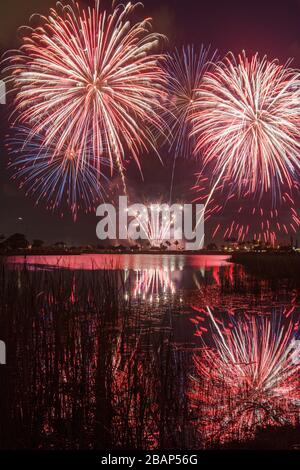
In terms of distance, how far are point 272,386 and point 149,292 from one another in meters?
15.7

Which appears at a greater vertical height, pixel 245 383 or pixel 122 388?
pixel 122 388

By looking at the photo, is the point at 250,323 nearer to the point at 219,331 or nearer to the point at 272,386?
the point at 219,331

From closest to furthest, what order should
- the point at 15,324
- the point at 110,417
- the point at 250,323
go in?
the point at 110,417
the point at 15,324
the point at 250,323

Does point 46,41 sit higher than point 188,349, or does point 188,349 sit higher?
point 46,41

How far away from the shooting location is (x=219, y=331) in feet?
46.1

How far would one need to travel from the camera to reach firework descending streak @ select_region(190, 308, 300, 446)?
22.4ft

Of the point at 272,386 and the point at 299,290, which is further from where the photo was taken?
the point at 299,290

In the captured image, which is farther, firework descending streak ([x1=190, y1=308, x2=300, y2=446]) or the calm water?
firework descending streak ([x1=190, y1=308, x2=300, y2=446])

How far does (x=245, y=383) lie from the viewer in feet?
28.2

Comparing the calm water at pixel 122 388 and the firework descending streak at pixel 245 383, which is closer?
the calm water at pixel 122 388

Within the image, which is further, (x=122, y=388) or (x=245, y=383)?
(x=245, y=383)

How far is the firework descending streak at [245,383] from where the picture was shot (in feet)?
22.4

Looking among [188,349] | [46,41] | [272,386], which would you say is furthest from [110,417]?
[46,41]
